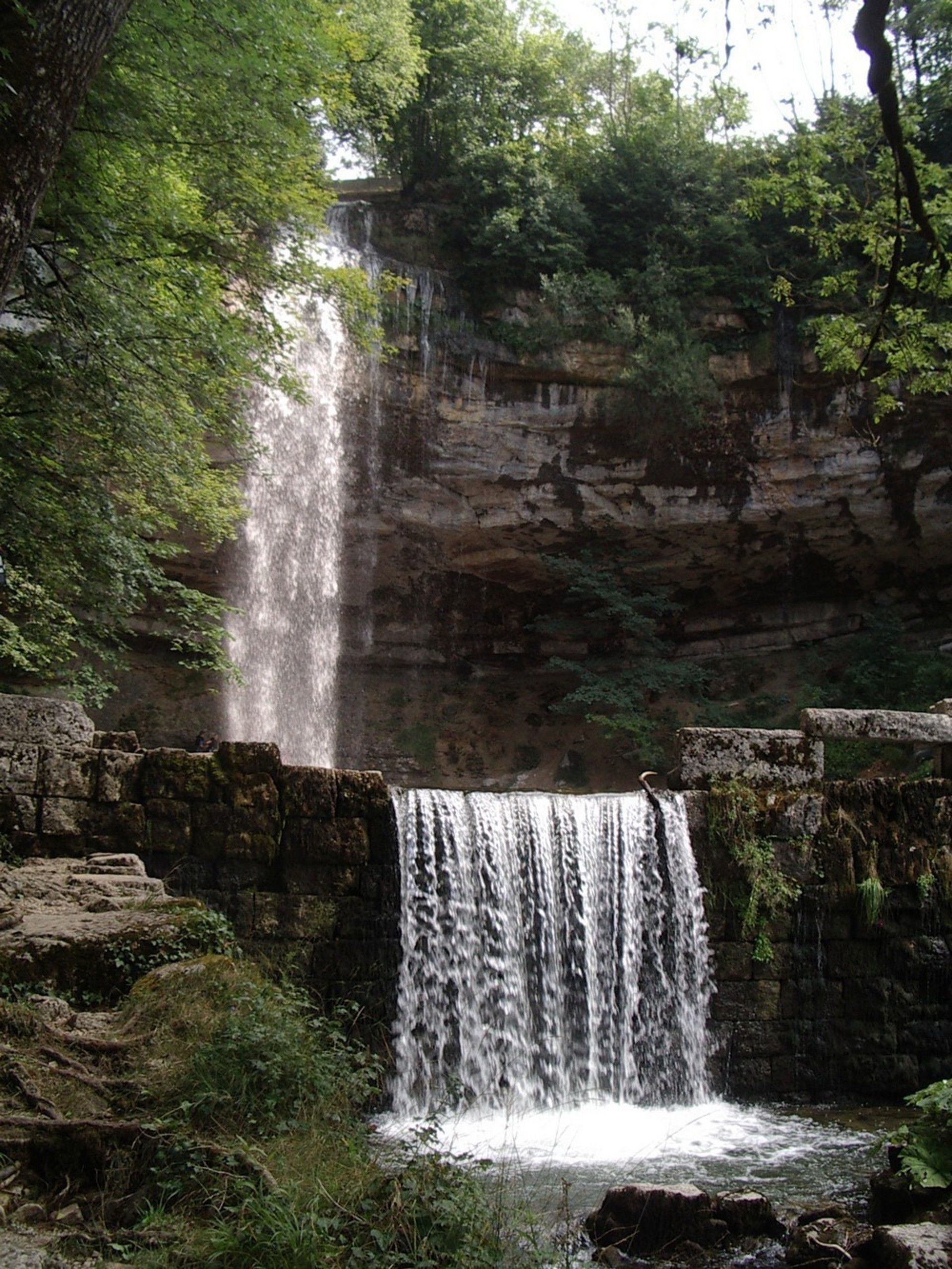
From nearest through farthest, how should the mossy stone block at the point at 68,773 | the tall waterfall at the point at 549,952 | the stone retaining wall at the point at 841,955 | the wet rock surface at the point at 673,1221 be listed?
1. the wet rock surface at the point at 673,1221
2. the mossy stone block at the point at 68,773
3. the tall waterfall at the point at 549,952
4. the stone retaining wall at the point at 841,955

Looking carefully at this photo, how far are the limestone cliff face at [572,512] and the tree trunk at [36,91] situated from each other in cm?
1346

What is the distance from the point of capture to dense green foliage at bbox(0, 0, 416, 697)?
7379mm

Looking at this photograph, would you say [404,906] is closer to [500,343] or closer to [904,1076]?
[904,1076]

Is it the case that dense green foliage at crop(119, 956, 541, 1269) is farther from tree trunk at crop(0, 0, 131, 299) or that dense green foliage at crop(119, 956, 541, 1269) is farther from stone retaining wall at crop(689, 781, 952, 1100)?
stone retaining wall at crop(689, 781, 952, 1100)

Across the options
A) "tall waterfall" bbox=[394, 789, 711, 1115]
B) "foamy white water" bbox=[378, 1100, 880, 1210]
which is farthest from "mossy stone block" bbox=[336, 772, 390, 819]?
"foamy white water" bbox=[378, 1100, 880, 1210]

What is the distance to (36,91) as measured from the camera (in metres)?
3.40

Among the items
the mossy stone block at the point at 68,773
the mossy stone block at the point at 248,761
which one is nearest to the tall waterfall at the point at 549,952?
the mossy stone block at the point at 248,761

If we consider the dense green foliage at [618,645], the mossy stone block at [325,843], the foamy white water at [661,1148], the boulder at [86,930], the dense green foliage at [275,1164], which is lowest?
the foamy white water at [661,1148]

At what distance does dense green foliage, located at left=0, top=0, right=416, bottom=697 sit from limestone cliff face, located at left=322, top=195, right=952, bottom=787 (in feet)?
23.2

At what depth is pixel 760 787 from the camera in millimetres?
9094

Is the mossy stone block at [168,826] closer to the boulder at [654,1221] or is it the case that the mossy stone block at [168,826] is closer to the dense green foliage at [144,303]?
the dense green foliage at [144,303]

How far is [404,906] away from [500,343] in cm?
1161

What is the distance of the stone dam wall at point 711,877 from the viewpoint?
7.61 metres

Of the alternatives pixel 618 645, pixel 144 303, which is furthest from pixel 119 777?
pixel 618 645
